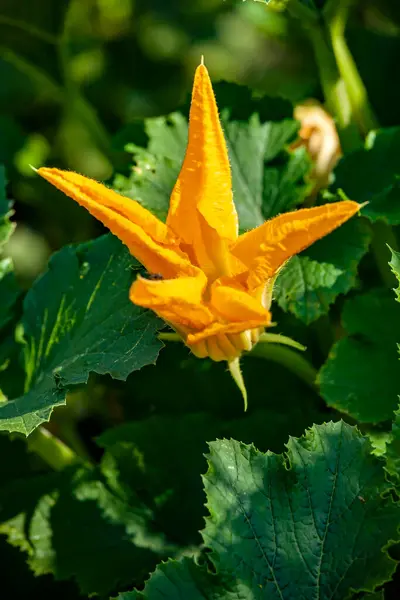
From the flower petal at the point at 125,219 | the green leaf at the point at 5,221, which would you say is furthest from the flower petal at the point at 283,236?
the green leaf at the point at 5,221

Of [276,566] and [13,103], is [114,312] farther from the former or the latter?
[13,103]

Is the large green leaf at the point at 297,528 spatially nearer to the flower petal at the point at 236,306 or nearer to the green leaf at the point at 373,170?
the flower petal at the point at 236,306

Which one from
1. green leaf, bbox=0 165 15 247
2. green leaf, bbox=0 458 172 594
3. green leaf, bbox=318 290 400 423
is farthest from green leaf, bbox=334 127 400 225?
green leaf, bbox=0 458 172 594

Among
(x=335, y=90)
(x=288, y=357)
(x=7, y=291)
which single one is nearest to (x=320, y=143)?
(x=335, y=90)

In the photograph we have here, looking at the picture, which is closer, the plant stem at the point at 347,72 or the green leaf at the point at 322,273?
the green leaf at the point at 322,273

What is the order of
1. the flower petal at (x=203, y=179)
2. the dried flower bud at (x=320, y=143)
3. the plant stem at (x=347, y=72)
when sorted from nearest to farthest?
the flower petal at (x=203, y=179), the plant stem at (x=347, y=72), the dried flower bud at (x=320, y=143)

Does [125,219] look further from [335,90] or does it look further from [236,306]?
[335,90]
